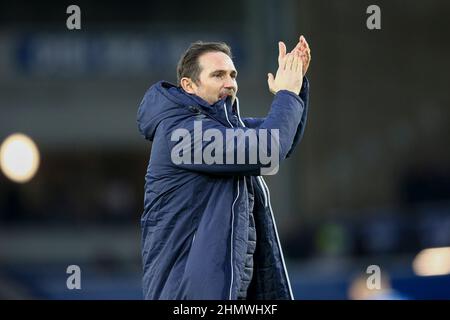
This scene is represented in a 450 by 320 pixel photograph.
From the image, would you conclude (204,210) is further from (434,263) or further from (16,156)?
(16,156)

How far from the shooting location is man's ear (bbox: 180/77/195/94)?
4.71m

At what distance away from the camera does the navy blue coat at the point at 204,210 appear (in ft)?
14.5

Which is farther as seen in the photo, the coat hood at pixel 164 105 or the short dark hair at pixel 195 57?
the short dark hair at pixel 195 57

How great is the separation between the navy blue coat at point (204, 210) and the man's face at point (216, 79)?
6 centimetres

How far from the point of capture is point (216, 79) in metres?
→ 4.66

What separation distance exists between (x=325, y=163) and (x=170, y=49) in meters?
3.86

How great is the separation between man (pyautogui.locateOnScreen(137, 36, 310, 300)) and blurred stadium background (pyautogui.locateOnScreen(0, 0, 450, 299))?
16594mm

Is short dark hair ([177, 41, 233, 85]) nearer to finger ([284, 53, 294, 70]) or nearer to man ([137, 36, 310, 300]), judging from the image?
man ([137, 36, 310, 300])

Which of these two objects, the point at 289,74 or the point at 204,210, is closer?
the point at 204,210

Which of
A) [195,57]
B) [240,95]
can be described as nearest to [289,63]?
[195,57]

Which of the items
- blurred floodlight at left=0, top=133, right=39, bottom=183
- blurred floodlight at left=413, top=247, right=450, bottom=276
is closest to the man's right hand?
blurred floodlight at left=413, top=247, right=450, bottom=276

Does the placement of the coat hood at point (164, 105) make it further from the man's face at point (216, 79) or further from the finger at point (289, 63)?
the finger at point (289, 63)

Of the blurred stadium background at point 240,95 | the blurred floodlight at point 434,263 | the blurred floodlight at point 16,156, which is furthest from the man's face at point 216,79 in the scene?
the blurred stadium background at point 240,95

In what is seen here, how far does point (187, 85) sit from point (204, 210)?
58 centimetres
